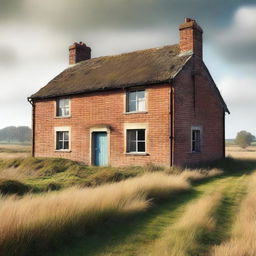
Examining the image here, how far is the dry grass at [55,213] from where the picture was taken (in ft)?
18.0

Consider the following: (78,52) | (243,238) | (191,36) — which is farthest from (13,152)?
(243,238)

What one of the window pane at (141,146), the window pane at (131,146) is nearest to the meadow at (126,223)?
the window pane at (141,146)

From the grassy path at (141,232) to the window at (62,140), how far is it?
1320cm

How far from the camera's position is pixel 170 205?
975 cm

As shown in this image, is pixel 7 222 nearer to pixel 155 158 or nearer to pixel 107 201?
pixel 107 201

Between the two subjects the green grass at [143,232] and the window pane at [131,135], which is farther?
the window pane at [131,135]

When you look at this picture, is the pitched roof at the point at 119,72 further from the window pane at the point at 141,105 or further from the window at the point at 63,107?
the window pane at the point at 141,105

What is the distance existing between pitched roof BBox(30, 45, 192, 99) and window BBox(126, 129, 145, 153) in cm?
282

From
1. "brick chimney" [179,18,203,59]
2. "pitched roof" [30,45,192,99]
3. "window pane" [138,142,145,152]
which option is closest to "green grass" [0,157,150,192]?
"window pane" [138,142,145,152]

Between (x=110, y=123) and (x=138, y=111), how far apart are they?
215cm

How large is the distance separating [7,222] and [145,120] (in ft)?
44.3

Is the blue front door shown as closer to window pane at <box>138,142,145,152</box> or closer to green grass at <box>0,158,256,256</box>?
window pane at <box>138,142,145,152</box>

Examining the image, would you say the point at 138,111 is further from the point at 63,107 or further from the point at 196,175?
the point at 63,107

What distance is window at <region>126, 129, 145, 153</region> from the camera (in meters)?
18.8
